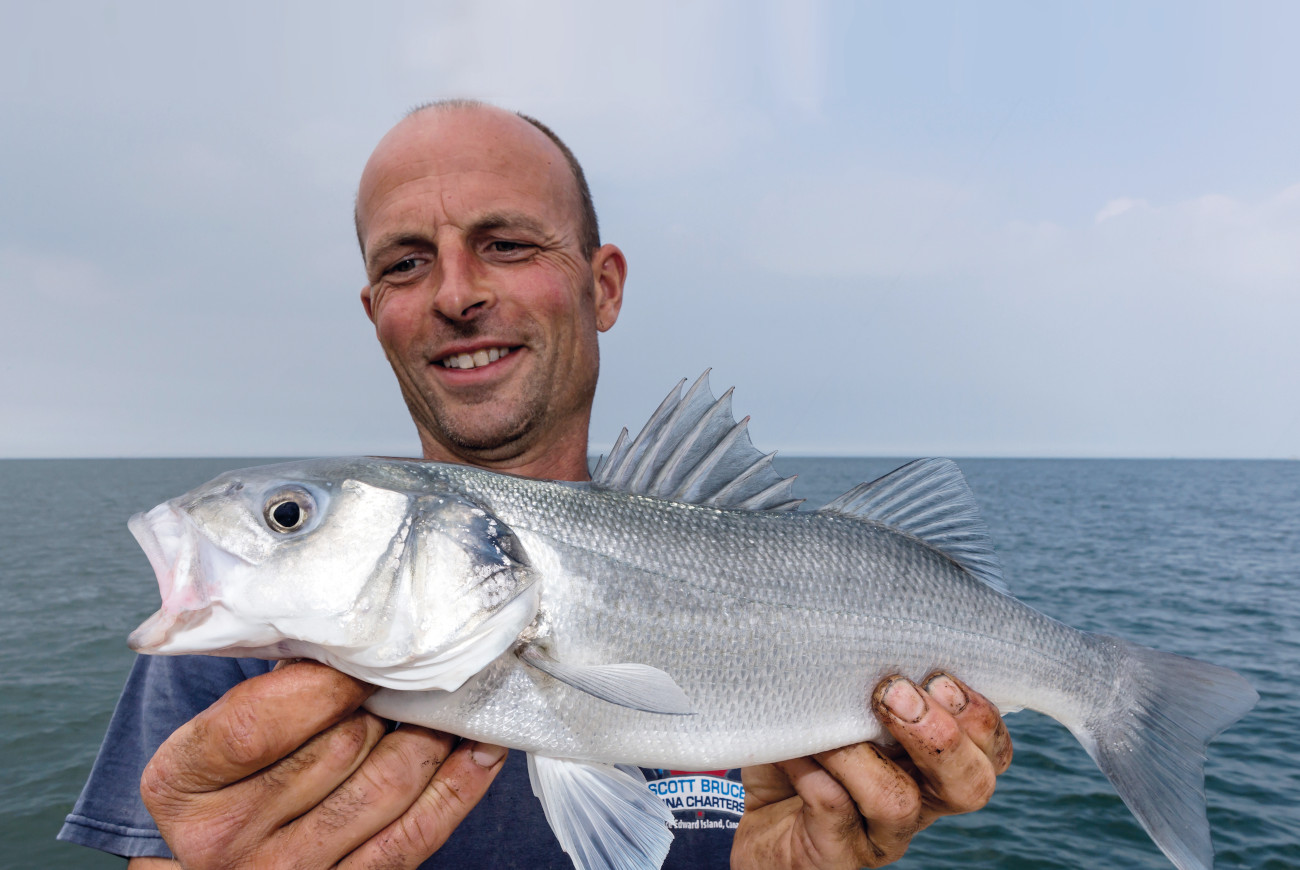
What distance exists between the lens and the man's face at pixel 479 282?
294cm

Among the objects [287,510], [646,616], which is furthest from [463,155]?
[646,616]

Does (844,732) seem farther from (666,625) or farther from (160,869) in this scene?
(160,869)

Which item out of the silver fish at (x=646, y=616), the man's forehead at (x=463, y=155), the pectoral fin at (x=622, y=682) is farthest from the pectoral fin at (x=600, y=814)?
the man's forehead at (x=463, y=155)

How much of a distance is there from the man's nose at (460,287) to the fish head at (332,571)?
3.75ft

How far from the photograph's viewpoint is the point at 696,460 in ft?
7.54

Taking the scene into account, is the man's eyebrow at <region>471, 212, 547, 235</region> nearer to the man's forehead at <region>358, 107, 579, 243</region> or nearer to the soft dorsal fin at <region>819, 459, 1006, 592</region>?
the man's forehead at <region>358, 107, 579, 243</region>

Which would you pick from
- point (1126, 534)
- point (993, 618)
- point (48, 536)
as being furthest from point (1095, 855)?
point (48, 536)

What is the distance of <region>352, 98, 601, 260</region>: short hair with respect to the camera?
3.35 meters

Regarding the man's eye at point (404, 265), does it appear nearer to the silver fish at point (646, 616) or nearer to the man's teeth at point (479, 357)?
the man's teeth at point (479, 357)

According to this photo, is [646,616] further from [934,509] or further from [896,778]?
[934,509]

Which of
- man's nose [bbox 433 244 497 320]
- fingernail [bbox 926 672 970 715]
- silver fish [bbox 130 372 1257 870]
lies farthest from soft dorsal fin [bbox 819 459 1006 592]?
man's nose [bbox 433 244 497 320]

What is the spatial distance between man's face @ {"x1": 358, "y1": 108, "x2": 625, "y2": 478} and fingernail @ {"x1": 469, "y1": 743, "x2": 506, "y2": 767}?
4.61 feet

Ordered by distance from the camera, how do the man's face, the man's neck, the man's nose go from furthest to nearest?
1. the man's neck
2. the man's face
3. the man's nose

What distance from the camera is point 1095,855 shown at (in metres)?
7.52
